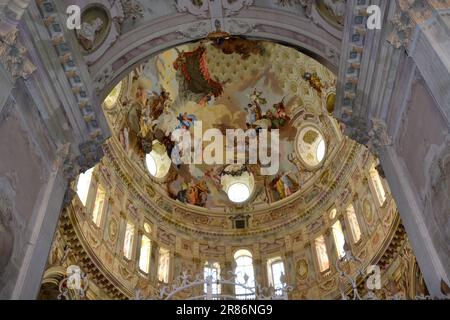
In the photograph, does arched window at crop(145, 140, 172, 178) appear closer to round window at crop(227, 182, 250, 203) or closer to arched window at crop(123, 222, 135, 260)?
round window at crop(227, 182, 250, 203)

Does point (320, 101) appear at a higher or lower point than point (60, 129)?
higher

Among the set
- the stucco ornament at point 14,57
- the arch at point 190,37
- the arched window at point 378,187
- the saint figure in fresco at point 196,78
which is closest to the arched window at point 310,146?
the arched window at point 378,187

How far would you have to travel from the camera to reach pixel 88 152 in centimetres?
1079

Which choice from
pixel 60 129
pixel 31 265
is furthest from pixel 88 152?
pixel 31 265

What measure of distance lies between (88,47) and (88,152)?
2452 millimetres

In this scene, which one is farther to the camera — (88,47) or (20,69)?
(88,47)

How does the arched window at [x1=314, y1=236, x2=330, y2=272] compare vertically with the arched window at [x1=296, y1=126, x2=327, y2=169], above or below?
below

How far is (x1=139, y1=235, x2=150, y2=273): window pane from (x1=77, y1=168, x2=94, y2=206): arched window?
4.28m

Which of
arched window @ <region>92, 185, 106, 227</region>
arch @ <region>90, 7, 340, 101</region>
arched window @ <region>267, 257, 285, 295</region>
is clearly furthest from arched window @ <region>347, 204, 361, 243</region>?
arched window @ <region>92, 185, 106, 227</region>

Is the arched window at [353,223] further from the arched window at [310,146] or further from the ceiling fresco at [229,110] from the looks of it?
the arched window at [310,146]

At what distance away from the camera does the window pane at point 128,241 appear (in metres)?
19.3

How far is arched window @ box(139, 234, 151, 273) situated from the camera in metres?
20.1

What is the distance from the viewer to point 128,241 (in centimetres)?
1986
